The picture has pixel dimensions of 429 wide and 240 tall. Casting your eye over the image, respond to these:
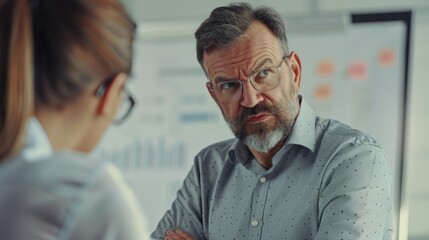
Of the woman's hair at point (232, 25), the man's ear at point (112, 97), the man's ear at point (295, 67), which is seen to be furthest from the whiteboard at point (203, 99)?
the man's ear at point (112, 97)

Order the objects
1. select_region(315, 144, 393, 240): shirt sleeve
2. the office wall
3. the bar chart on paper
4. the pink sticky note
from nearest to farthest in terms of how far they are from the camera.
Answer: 1. select_region(315, 144, 393, 240): shirt sleeve
2. the office wall
3. the pink sticky note
4. the bar chart on paper

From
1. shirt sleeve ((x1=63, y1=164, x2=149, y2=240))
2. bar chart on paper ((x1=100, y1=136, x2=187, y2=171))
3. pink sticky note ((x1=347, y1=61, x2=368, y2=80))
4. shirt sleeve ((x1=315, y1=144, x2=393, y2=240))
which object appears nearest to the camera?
shirt sleeve ((x1=63, y1=164, x2=149, y2=240))

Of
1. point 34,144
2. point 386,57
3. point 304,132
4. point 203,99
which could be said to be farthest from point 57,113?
point 203,99

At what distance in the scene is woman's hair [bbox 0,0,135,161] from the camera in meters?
0.82

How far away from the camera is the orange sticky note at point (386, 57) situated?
300 centimetres

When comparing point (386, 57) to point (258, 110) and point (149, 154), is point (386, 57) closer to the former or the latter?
point (149, 154)

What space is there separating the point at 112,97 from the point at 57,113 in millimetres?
80

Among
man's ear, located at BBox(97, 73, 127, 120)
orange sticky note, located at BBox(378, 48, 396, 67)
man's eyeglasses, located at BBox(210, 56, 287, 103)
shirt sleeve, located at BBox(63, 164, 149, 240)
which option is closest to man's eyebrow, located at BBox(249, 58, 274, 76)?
man's eyeglasses, located at BBox(210, 56, 287, 103)

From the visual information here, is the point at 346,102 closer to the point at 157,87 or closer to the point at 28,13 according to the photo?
the point at 157,87

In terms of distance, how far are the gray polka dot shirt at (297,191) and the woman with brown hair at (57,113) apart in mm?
762

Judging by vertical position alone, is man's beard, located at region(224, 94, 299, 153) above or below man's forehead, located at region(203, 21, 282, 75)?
below

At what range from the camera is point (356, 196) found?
1523 mm

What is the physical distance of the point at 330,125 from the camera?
5.78 feet

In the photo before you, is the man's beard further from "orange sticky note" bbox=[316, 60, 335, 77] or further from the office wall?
"orange sticky note" bbox=[316, 60, 335, 77]
